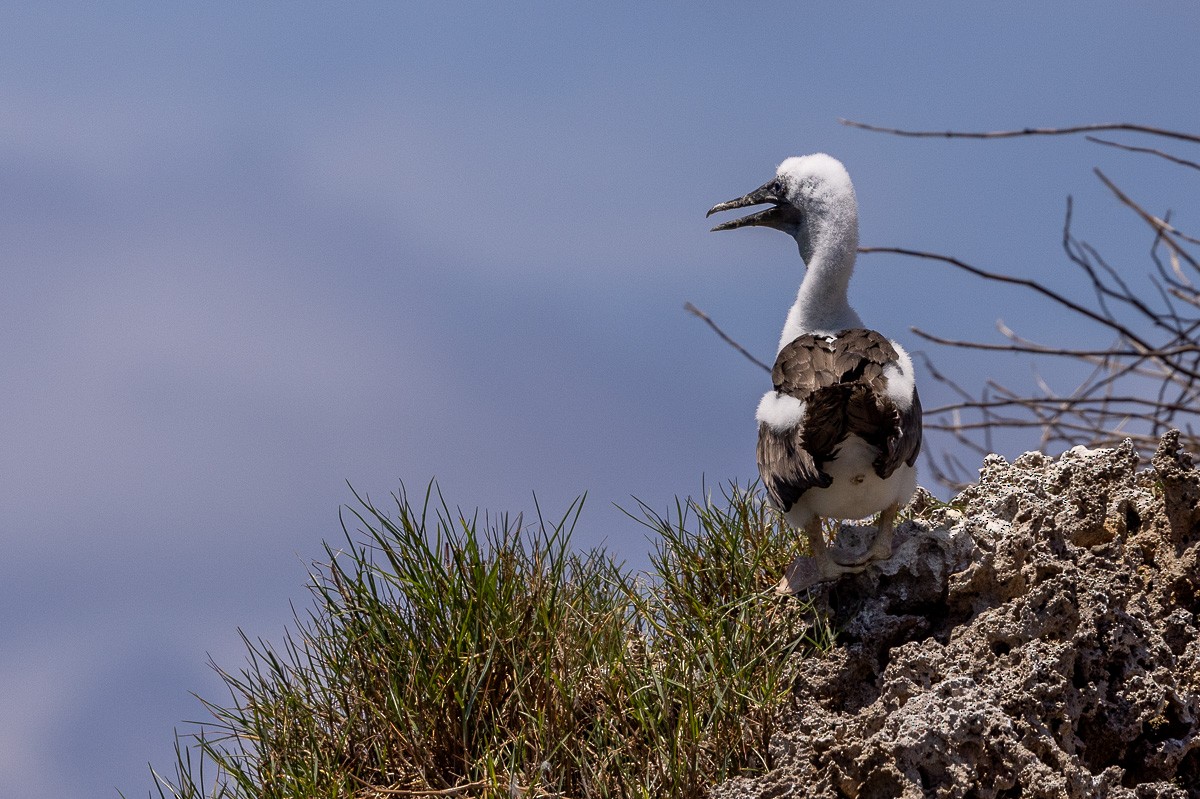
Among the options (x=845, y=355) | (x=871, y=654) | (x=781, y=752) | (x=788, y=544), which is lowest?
(x=781, y=752)

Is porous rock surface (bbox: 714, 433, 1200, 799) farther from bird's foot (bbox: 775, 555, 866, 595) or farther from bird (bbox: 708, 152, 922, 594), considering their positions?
bird (bbox: 708, 152, 922, 594)

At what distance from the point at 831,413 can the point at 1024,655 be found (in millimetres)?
1147

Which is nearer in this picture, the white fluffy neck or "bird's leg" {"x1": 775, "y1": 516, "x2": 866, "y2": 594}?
"bird's leg" {"x1": 775, "y1": 516, "x2": 866, "y2": 594}

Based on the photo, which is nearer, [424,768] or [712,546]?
[424,768]

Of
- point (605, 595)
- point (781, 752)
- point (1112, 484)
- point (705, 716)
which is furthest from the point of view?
point (605, 595)

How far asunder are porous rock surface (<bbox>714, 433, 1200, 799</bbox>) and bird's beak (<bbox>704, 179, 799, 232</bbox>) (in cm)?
185

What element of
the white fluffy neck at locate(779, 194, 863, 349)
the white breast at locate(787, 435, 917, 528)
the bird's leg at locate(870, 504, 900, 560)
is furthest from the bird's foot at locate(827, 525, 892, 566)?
the white fluffy neck at locate(779, 194, 863, 349)

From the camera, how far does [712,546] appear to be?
19.8 feet

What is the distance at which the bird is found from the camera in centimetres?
491

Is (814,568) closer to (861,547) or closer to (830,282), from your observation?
(861,547)

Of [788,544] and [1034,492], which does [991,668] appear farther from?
[788,544]

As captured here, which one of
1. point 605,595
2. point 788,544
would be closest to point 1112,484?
point 788,544

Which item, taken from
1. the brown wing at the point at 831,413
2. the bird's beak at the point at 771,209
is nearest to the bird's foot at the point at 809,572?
the brown wing at the point at 831,413

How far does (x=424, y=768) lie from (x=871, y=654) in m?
1.87
